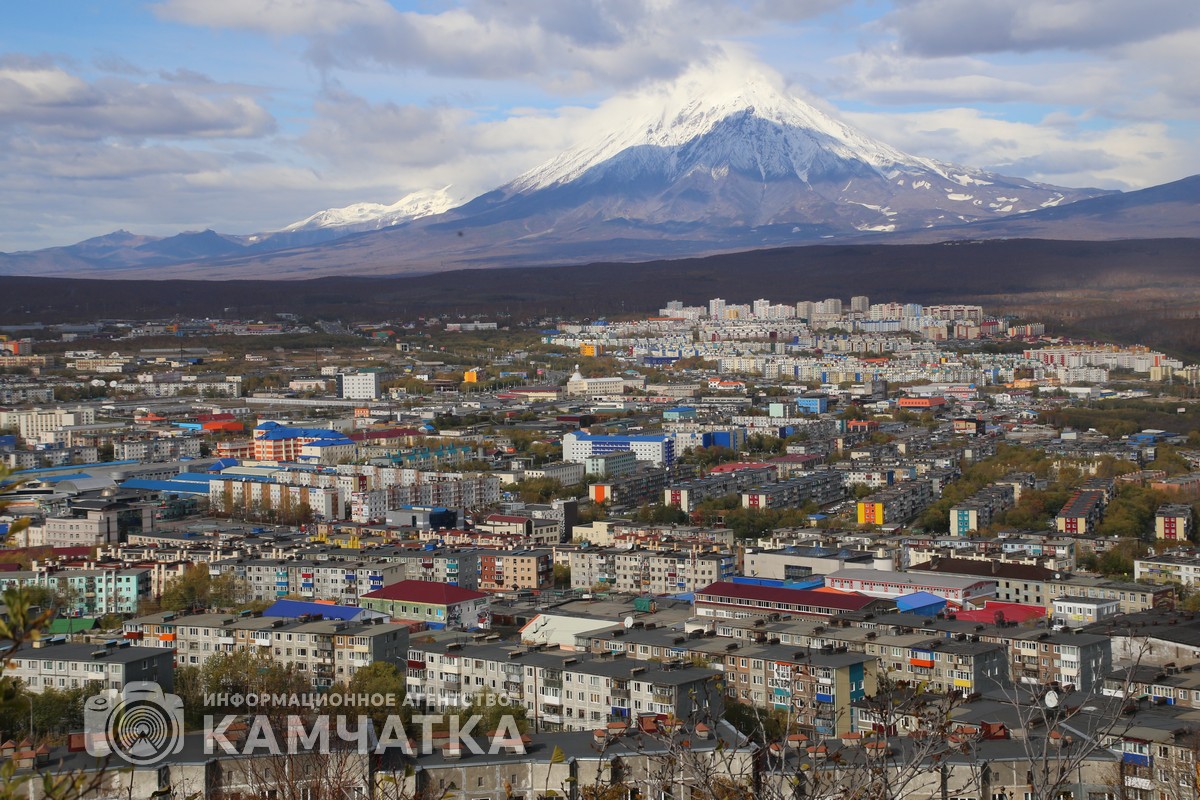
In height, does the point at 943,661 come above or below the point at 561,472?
above

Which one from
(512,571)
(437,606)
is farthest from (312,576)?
(512,571)

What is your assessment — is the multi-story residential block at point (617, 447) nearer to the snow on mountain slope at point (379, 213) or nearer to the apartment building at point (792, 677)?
the apartment building at point (792, 677)

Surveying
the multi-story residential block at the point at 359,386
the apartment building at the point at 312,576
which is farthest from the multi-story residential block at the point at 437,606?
the multi-story residential block at the point at 359,386

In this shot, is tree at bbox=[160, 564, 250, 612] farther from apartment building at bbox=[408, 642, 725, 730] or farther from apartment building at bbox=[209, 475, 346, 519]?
apartment building at bbox=[209, 475, 346, 519]

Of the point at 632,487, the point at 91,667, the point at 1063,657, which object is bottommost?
the point at 632,487

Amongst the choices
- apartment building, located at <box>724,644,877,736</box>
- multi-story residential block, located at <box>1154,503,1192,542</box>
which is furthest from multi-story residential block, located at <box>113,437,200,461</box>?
apartment building, located at <box>724,644,877,736</box>

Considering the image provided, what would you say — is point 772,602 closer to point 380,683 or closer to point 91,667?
point 380,683
